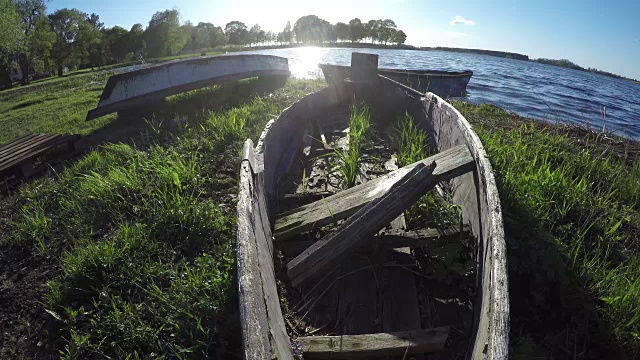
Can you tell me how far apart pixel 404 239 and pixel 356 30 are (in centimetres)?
9830

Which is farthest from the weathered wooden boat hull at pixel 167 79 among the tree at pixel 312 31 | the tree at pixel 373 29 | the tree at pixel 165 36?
the tree at pixel 373 29

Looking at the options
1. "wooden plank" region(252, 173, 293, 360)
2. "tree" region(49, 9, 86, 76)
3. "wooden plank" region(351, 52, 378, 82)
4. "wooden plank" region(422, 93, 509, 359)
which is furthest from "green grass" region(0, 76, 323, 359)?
"tree" region(49, 9, 86, 76)

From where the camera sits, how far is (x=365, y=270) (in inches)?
107

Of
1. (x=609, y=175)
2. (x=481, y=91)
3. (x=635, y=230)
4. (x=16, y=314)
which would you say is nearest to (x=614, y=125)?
(x=481, y=91)

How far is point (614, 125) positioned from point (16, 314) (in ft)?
59.6

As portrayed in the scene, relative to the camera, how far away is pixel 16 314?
8.64 ft

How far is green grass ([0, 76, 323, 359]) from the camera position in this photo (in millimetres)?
2307

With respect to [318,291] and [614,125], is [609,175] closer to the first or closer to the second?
[318,291]

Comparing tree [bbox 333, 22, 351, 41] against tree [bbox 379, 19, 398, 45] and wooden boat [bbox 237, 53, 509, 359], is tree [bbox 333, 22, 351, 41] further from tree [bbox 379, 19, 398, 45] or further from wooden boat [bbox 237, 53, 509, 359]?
wooden boat [bbox 237, 53, 509, 359]

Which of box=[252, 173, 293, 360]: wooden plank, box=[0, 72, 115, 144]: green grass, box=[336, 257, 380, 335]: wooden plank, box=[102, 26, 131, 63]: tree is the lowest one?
box=[336, 257, 380, 335]: wooden plank

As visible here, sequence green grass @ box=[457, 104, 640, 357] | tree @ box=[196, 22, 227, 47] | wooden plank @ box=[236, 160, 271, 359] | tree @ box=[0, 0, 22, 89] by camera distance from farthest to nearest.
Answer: tree @ box=[196, 22, 227, 47] → tree @ box=[0, 0, 22, 89] → green grass @ box=[457, 104, 640, 357] → wooden plank @ box=[236, 160, 271, 359]

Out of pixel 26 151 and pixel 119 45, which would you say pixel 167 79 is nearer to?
pixel 26 151

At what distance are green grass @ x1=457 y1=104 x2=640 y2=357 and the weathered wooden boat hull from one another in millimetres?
7486

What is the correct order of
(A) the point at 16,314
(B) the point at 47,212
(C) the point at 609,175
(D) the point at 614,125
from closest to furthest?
1. (A) the point at 16,314
2. (B) the point at 47,212
3. (C) the point at 609,175
4. (D) the point at 614,125
